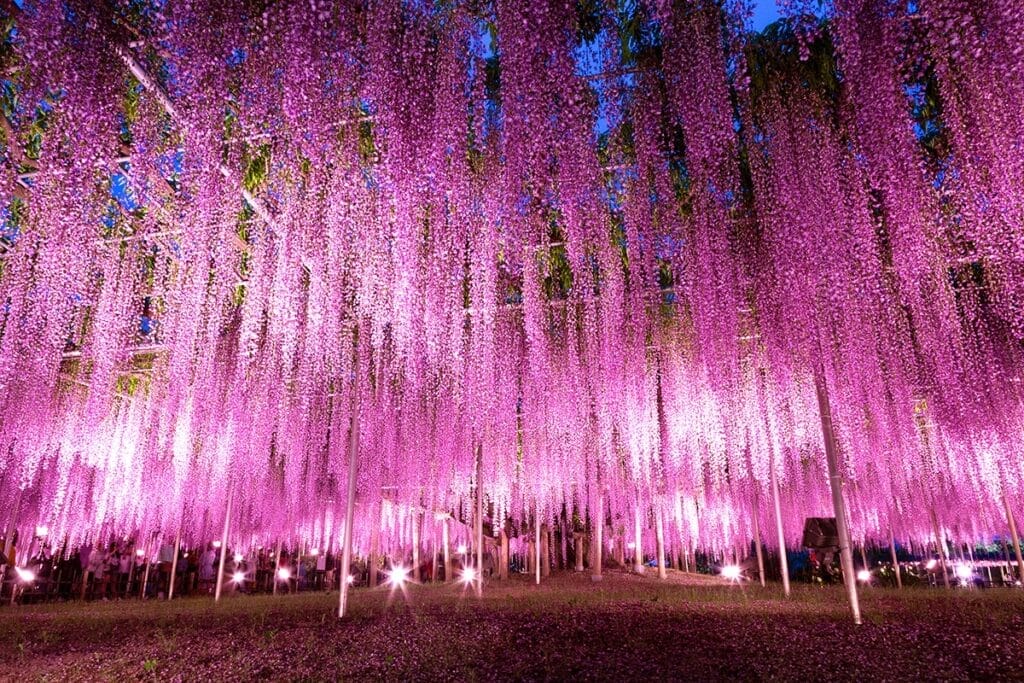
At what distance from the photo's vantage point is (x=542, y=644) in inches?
223

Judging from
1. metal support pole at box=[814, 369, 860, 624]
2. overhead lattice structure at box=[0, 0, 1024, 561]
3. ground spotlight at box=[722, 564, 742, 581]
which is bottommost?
ground spotlight at box=[722, 564, 742, 581]

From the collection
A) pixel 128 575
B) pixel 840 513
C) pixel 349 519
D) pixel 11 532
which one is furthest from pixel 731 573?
pixel 11 532

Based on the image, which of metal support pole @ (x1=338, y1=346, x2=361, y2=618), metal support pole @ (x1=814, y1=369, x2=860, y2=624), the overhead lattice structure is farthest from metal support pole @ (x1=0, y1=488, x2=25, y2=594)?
metal support pole @ (x1=814, y1=369, x2=860, y2=624)

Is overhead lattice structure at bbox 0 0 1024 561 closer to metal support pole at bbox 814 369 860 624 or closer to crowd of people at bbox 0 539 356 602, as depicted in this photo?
metal support pole at bbox 814 369 860 624

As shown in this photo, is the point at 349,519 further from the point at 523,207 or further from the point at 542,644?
the point at 523,207

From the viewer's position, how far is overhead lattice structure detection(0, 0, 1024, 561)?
4.52 m

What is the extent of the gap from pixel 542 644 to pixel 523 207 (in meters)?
4.07

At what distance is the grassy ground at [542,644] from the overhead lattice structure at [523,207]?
2.80 meters

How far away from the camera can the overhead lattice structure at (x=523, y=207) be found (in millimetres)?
4520

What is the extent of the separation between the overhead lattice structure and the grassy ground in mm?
2796

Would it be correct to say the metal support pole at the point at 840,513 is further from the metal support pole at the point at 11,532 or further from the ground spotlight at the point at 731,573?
the metal support pole at the point at 11,532

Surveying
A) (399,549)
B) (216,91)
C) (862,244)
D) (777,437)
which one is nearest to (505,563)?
(399,549)

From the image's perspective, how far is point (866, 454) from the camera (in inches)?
535

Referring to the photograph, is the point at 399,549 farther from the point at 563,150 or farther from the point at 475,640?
the point at 563,150
